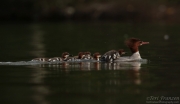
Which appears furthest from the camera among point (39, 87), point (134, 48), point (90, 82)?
point (134, 48)

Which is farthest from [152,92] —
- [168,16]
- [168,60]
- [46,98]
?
[168,16]

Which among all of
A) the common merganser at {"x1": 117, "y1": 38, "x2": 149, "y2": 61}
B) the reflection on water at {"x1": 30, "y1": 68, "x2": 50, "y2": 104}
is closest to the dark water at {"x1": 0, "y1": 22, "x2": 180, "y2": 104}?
the reflection on water at {"x1": 30, "y1": 68, "x2": 50, "y2": 104}

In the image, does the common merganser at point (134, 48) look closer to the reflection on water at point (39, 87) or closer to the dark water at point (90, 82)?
the dark water at point (90, 82)

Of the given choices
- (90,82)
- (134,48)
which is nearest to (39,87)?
(90,82)

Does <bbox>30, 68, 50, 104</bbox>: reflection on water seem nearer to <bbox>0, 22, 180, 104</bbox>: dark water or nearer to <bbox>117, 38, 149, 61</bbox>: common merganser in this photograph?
<bbox>0, 22, 180, 104</bbox>: dark water

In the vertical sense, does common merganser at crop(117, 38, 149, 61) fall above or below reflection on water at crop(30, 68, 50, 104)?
above

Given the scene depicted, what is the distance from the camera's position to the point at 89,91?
11773mm

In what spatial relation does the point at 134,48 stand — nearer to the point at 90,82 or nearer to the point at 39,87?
the point at 90,82

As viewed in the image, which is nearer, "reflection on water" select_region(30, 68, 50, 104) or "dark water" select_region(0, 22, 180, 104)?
"reflection on water" select_region(30, 68, 50, 104)

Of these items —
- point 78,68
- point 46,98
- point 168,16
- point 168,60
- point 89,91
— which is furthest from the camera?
point 168,16

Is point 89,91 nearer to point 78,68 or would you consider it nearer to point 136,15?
point 78,68

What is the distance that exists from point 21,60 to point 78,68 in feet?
8.79

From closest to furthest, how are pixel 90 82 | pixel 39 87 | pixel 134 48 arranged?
pixel 39 87, pixel 90 82, pixel 134 48

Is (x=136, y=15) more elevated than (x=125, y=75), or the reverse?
(x=136, y=15)
